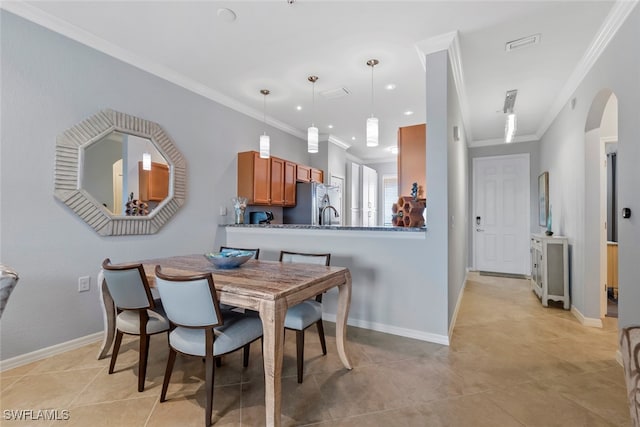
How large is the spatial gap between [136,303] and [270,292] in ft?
3.23

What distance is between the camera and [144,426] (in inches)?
60.0

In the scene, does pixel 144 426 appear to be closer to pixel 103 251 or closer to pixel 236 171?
pixel 103 251

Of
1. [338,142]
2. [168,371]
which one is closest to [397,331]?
[168,371]

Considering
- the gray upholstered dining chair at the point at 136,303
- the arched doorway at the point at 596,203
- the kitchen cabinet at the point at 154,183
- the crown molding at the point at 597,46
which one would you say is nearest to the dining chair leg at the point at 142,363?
the gray upholstered dining chair at the point at 136,303

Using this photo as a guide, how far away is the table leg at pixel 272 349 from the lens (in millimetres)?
1426

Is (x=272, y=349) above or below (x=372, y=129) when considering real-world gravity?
below

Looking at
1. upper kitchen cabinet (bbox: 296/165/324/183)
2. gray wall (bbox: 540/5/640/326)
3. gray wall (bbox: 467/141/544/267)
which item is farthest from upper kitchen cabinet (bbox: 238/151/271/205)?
gray wall (bbox: 467/141/544/267)

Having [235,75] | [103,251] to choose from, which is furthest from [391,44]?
[103,251]

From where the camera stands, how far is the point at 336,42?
259cm

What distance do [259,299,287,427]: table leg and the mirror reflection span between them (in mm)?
2154

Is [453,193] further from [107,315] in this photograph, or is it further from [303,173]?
[107,315]

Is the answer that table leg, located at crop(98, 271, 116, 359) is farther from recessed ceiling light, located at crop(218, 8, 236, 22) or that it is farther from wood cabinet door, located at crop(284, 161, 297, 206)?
wood cabinet door, located at crop(284, 161, 297, 206)

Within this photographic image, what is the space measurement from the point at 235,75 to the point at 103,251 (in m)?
2.26

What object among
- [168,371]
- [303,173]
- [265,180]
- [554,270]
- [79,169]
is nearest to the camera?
[168,371]
